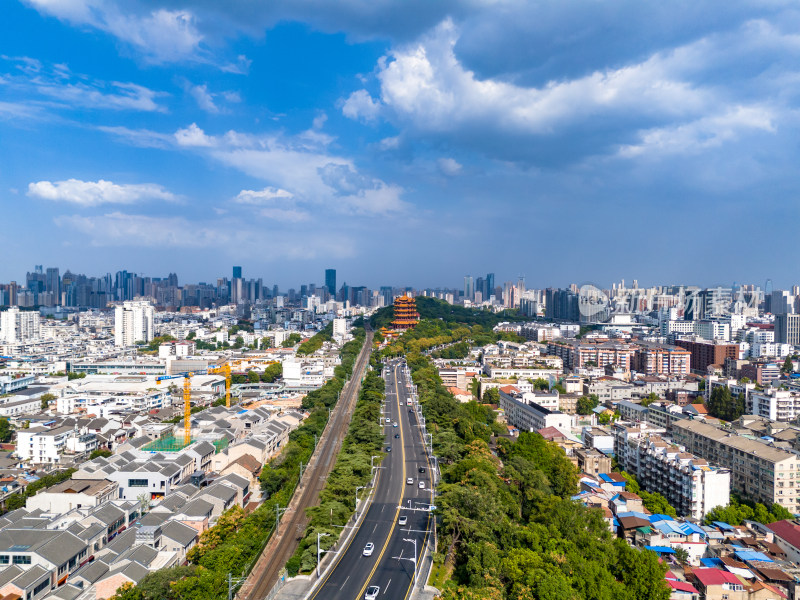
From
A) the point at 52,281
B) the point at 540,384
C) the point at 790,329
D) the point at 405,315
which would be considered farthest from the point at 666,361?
the point at 52,281

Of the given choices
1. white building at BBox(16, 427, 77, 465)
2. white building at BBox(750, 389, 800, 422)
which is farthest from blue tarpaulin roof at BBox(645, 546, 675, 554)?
white building at BBox(16, 427, 77, 465)

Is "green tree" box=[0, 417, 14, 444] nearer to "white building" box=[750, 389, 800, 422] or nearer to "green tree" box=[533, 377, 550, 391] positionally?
"green tree" box=[533, 377, 550, 391]

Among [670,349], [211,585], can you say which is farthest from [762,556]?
[670,349]

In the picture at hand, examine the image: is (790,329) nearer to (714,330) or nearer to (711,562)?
(714,330)

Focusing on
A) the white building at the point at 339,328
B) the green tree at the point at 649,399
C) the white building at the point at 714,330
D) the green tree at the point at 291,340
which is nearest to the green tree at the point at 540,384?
the green tree at the point at 649,399

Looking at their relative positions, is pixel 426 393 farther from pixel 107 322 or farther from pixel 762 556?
pixel 107 322
